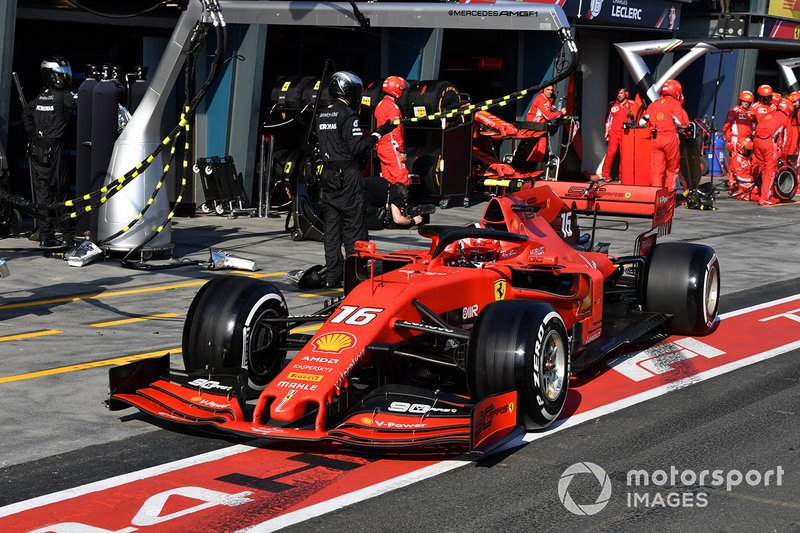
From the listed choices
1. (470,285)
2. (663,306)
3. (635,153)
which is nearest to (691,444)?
(470,285)

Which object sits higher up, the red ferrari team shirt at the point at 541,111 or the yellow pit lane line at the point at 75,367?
the red ferrari team shirt at the point at 541,111

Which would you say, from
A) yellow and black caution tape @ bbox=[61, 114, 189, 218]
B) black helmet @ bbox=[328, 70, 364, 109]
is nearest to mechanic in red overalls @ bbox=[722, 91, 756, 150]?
black helmet @ bbox=[328, 70, 364, 109]

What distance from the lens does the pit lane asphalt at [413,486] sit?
5523mm

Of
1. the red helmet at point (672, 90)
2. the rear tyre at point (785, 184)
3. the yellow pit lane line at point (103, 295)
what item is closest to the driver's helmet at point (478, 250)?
the yellow pit lane line at point (103, 295)

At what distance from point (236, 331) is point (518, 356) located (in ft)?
6.21

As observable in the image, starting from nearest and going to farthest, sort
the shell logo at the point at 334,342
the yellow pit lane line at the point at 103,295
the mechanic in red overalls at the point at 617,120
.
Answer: the shell logo at the point at 334,342 → the yellow pit lane line at the point at 103,295 → the mechanic in red overalls at the point at 617,120

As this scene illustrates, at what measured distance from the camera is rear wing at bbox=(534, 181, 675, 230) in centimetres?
1026

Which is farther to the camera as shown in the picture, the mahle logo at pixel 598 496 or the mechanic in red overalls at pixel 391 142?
the mechanic in red overalls at pixel 391 142

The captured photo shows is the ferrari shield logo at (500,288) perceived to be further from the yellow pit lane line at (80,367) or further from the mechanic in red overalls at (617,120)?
the mechanic in red overalls at (617,120)

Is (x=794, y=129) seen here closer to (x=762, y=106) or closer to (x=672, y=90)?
(x=762, y=106)

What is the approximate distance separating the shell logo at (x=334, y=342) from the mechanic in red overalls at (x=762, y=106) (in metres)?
15.7

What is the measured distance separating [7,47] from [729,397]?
11232 millimetres

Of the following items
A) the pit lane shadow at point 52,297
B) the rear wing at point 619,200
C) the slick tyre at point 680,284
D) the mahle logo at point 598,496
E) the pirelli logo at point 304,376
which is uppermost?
the rear wing at point 619,200

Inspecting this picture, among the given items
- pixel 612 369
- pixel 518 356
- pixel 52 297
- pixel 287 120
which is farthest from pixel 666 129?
pixel 518 356
